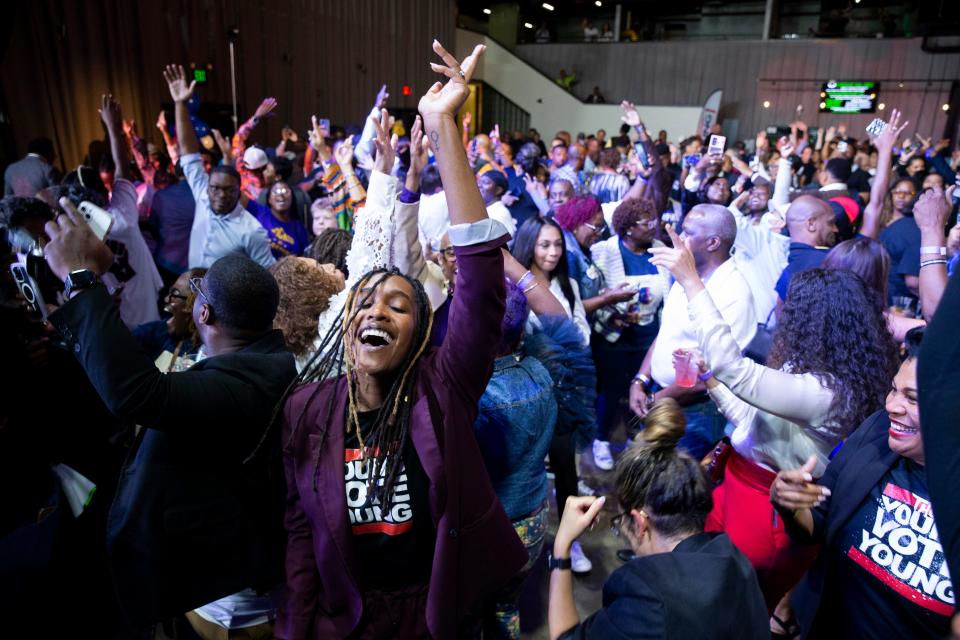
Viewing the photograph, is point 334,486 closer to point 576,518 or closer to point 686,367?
point 576,518

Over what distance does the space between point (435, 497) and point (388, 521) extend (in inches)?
5.9

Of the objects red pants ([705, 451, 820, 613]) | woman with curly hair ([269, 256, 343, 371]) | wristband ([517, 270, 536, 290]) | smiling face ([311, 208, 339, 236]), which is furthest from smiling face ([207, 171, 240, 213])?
red pants ([705, 451, 820, 613])

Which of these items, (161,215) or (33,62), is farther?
(33,62)

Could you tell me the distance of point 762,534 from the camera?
201 centimetres

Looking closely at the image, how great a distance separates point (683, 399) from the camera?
2869mm

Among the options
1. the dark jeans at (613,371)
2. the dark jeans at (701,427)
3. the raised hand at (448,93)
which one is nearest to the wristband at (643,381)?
the dark jeans at (701,427)

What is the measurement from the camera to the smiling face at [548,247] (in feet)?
10.4

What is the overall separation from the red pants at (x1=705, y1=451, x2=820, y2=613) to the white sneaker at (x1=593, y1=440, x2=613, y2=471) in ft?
6.13

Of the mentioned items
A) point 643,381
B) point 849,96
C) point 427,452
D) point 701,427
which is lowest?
point 701,427

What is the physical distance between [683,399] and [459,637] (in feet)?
5.48

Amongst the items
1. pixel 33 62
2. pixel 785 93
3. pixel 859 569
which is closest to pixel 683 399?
pixel 859 569

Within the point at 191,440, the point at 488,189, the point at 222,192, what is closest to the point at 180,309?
the point at 191,440

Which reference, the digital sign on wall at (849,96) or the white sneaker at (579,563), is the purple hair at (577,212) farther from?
the digital sign on wall at (849,96)

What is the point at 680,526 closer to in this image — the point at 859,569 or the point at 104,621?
the point at 859,569
